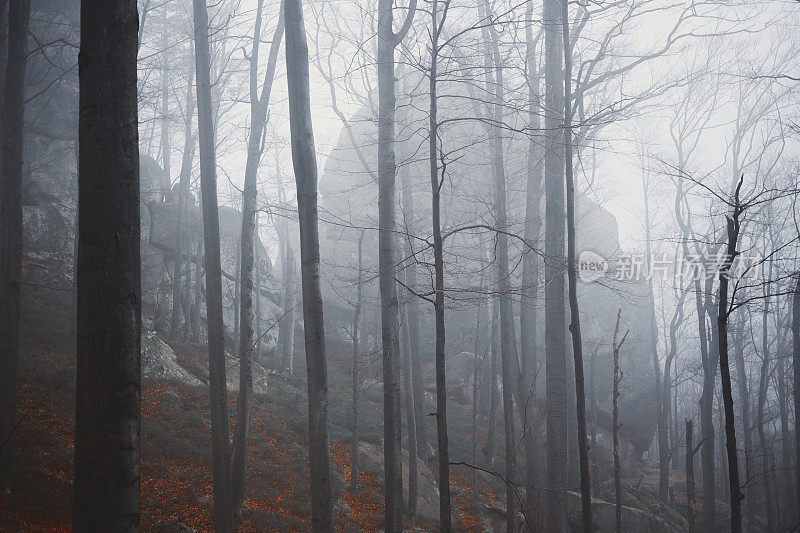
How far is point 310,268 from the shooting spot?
6.32 metres

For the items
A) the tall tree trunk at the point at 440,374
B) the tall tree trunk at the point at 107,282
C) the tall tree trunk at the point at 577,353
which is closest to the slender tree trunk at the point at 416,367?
the tall tree trunk at the point at 577,353

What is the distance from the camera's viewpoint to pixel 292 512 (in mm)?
9734

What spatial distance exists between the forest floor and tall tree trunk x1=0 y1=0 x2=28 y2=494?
0.73 m

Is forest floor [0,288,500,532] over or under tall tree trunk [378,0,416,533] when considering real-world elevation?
under

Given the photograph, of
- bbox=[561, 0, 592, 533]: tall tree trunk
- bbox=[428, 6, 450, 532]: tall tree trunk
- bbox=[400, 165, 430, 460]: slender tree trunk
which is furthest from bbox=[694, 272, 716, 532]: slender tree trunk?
bbox=[428, 6, 450, 532]: tall tree trunk

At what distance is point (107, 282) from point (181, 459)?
8.29 m

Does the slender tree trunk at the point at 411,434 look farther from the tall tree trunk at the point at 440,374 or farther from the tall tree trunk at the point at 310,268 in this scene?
the tall tree trunk at the point at 440,374

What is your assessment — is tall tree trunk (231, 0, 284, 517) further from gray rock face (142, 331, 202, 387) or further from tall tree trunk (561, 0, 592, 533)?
tall tree trunk (561, 0, 592, 533)

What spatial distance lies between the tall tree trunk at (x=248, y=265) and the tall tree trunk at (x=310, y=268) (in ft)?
9.39

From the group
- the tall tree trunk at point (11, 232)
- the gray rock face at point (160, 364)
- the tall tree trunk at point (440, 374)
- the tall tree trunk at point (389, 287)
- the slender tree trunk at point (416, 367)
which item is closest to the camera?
the tall tree trunk at point (440, 374)

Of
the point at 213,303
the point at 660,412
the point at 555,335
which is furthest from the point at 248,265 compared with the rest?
the point at 660,412

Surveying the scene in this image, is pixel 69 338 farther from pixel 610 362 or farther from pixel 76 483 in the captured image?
pixel 610 362

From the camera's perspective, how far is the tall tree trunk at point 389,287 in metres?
7.13

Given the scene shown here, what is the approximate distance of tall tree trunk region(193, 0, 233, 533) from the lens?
7172mm
